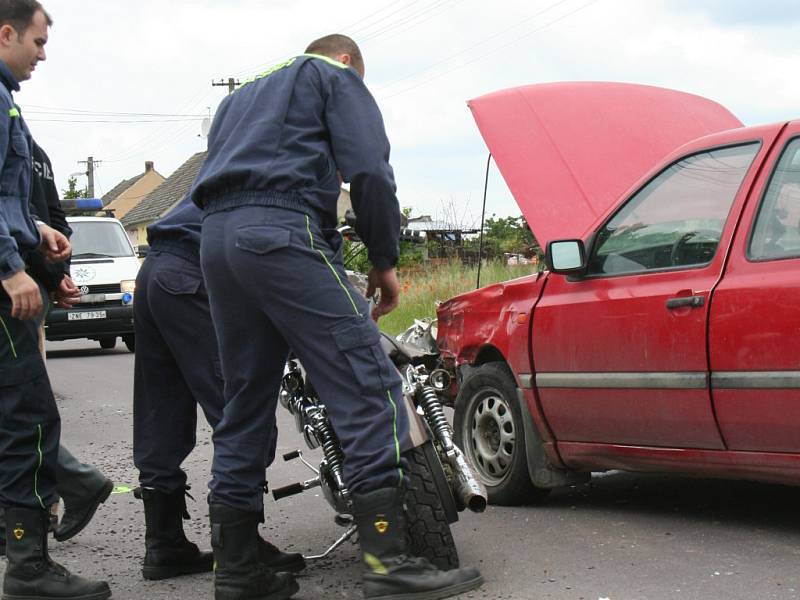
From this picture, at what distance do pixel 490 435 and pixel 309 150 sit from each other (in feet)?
8.12

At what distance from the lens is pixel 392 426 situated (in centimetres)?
394

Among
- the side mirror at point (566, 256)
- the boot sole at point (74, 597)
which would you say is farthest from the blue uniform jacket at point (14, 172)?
the side mirror at point (566, 256)

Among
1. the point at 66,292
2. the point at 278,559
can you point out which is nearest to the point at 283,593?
the point at 278,559

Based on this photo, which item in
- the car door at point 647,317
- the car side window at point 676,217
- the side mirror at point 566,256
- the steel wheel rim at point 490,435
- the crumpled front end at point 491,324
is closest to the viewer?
the car door at point 647,317

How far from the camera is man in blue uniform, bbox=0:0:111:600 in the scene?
418 cm

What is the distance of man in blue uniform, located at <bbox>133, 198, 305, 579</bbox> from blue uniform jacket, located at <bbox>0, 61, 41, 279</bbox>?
47cm

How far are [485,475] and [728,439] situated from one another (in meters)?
1.54

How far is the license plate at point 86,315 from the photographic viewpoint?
16859 millimetres

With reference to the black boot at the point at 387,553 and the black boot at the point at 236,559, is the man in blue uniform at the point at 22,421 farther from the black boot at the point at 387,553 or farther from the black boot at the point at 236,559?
the black boot at the point at 387,553

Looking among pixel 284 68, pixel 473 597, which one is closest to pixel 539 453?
pixel 473 597

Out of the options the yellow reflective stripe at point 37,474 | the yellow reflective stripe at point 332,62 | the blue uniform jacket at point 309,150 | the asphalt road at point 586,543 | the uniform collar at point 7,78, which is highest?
the uniform collar at point 7,78

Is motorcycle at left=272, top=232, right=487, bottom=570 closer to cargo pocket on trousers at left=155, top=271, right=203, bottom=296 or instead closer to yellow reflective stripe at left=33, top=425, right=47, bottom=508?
cargo pocket on trousers at left=155, top=271, right=203, bottom=296

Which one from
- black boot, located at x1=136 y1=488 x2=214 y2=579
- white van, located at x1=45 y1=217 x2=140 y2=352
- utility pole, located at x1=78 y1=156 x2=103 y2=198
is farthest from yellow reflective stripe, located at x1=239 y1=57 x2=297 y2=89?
utility pole, located at x1=78 y1=156 x2=103 y2=198

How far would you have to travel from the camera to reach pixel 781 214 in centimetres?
464
